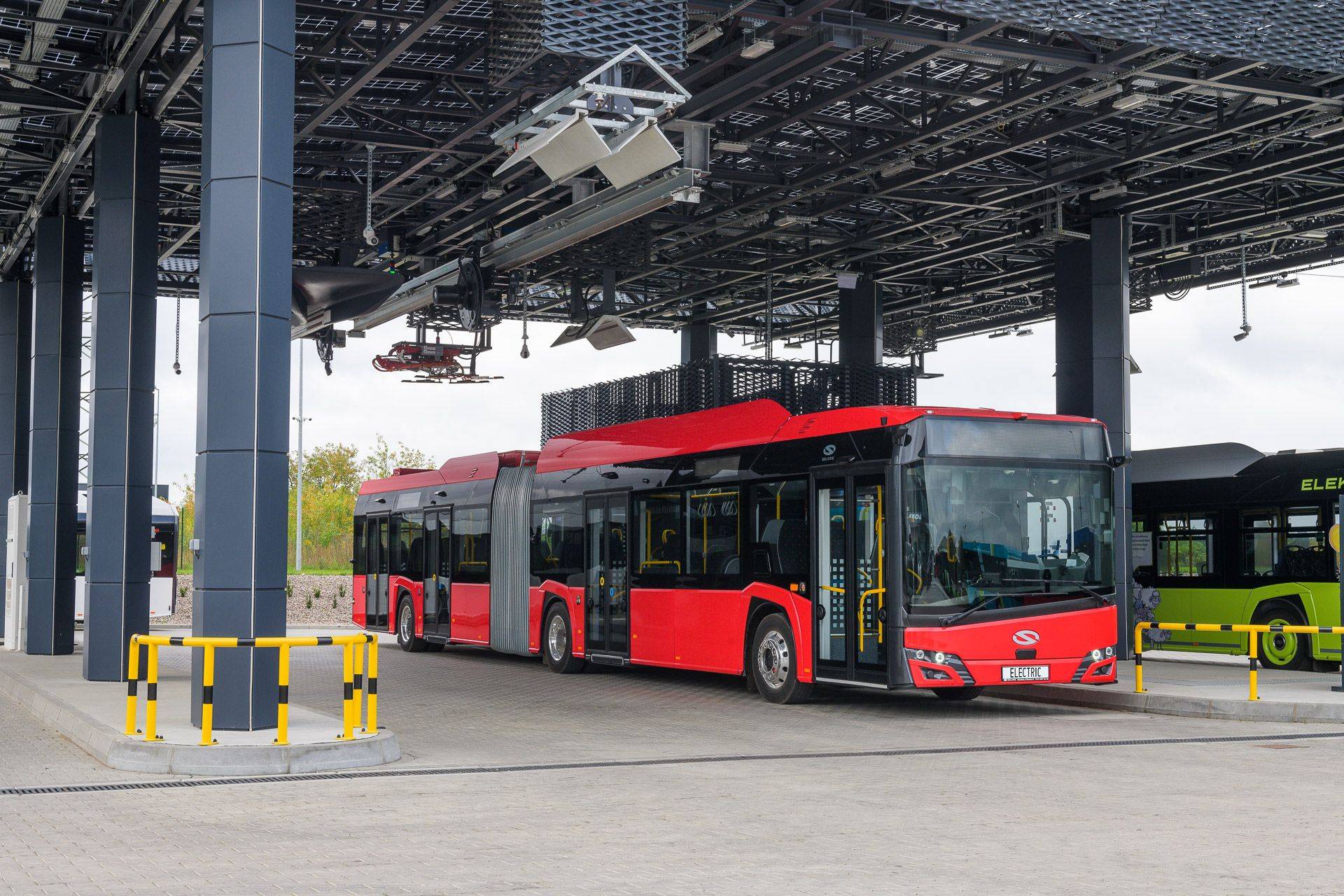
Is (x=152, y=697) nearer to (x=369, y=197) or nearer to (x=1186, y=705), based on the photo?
(x=1186, y=705)

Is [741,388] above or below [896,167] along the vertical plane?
below

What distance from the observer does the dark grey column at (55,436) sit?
2269cm

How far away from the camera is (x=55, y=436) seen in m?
23.5

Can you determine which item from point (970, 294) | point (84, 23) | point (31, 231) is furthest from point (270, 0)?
point (970, 294)

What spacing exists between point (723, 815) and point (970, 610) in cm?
623

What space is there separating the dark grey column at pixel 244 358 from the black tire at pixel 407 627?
15.3 meters

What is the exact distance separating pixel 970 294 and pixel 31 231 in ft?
61.8

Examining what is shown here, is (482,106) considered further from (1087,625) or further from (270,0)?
(1087,625)

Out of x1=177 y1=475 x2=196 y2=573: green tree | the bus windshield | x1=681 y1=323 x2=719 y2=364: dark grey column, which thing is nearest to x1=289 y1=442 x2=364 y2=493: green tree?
x1=177 y1=475 x2=196 y2=573: green tree

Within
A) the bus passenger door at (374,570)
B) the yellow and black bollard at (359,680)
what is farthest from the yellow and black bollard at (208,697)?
the bus passenger door at (374,570)

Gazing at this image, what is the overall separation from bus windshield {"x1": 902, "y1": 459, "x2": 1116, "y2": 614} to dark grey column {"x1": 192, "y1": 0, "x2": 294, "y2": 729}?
6.07 metres

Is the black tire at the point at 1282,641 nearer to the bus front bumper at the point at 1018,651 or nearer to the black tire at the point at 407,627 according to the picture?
the bus front bumper at the point at 1018,651

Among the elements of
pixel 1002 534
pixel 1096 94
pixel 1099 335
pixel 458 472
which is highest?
pixel 1096 94

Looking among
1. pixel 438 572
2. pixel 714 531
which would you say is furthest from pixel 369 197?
pixel 438 572
